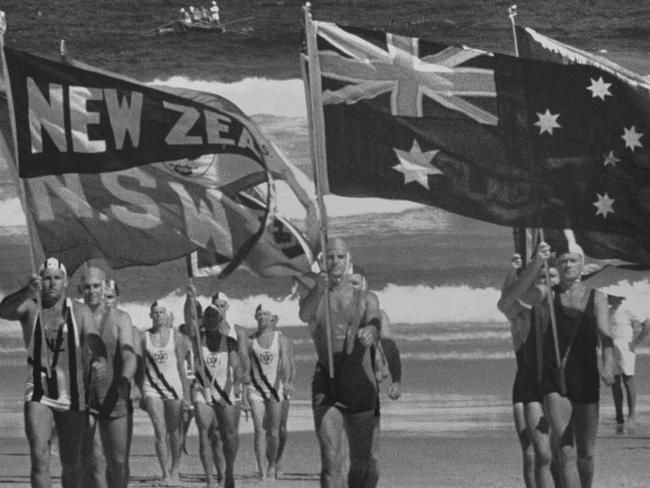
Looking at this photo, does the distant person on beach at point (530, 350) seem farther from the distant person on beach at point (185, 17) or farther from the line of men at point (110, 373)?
the distant person on beach at point (185, 17)

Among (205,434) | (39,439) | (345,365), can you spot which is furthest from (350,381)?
(205,434)

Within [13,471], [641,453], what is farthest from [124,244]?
[641,453]

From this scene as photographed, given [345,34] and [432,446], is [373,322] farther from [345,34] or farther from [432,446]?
[432,446]

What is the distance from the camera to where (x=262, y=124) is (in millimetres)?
22469

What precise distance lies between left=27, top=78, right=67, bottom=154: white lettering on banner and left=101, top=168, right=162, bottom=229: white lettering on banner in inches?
13.1

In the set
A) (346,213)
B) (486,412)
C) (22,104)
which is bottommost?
(486,412)

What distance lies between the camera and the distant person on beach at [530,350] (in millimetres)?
12617

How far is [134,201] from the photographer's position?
42.4ft

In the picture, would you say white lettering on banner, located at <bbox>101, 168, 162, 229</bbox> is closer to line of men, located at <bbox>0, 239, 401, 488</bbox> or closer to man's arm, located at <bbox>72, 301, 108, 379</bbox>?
line of men, located at <bbox>0, 239, 401, 488</bbox>

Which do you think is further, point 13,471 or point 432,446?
point 432,446

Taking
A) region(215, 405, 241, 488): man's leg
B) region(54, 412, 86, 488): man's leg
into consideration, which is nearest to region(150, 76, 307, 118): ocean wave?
region(215, 405, 241, 488): man's leg

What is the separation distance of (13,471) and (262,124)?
630 centimetres

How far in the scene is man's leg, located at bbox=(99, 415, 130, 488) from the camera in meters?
12.7

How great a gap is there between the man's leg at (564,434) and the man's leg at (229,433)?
10.3 ft
